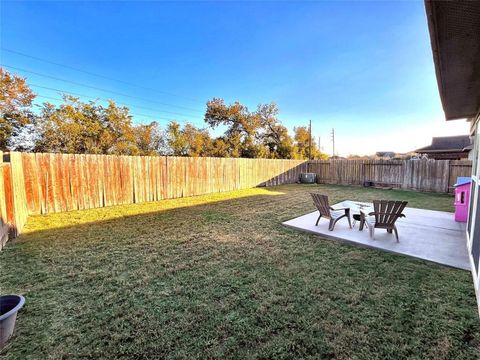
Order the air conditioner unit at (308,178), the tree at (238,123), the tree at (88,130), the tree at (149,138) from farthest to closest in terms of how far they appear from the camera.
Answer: the tree at (238,123), the tree at (149,138), the air conditioner unit at (308,178), the tree at (88,130)

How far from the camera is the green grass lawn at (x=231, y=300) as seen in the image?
5.39 feet

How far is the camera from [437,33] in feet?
5.78

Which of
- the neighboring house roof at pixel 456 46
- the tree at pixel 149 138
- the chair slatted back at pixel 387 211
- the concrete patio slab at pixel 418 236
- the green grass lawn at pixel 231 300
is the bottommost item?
the concrete patio slab at pixel 418 236

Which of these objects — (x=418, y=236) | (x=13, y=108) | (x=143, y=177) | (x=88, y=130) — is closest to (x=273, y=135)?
(x=88, y=130)

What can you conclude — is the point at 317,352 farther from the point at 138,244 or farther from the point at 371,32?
the point at 371,32

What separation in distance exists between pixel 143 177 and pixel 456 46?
8.20 meters

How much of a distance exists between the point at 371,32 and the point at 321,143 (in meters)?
27.7

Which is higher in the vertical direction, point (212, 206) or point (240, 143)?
point (240, 143)

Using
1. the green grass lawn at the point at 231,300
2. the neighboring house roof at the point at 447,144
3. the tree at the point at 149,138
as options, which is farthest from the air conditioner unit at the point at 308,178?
the neighboring house roof at the point at 447,144

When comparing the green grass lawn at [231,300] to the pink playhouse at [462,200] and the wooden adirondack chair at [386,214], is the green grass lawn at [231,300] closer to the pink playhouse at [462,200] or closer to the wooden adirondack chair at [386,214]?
the wooden adirondack chair at [386,214]

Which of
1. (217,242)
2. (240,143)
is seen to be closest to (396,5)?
(217,242)

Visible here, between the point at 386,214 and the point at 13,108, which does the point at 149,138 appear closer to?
the point at 13,108

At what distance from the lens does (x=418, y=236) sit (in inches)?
161

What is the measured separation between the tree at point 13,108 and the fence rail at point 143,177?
30.9 ft
